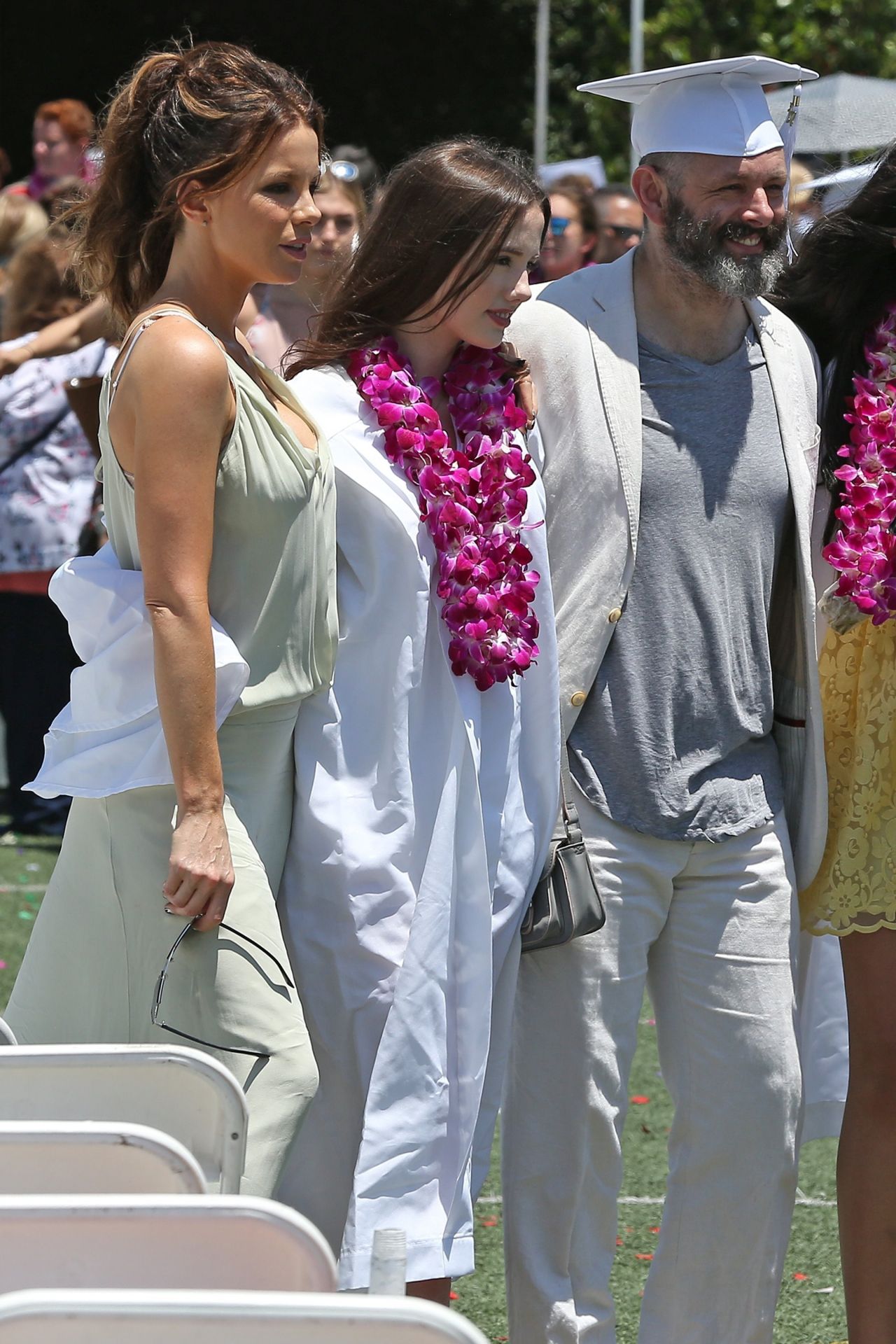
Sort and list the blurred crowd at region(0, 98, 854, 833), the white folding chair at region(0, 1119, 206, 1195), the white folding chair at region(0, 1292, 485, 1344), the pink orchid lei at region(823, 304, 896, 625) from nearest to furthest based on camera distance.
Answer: the white folding chair at region(0, 1292, 485, 1344)
the white folding chair at region(0, 1119, 206, 1195)
the pink orchid lei at region(823, 304, 896, 625)
the blurred crowd at region(0, 98, 854, 833)

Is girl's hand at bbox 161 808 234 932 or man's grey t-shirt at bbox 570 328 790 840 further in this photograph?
man's grey t-shirt at bbox 570 328 790 840

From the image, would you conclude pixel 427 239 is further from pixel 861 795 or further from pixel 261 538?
pixel 861 795

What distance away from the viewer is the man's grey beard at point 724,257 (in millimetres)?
2920

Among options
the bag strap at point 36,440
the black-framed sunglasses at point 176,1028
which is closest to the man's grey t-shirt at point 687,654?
the black-framed sunglasses at point 176,1028

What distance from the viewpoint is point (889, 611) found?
9.95 ft

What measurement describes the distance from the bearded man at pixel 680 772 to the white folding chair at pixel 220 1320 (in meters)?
1.50

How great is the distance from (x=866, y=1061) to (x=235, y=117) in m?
1.84

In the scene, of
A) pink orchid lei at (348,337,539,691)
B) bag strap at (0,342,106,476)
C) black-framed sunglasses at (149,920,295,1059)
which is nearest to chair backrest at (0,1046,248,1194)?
black-framed sunglasses at (149,920,295,1059)

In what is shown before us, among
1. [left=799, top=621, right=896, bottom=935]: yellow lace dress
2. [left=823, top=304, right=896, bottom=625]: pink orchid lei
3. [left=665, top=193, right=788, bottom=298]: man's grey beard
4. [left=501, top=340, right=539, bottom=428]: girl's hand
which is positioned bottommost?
[left=799, top=621, right=896, bottom=935]: yellow lace dress

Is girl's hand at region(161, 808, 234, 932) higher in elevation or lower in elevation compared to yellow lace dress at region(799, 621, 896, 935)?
higher

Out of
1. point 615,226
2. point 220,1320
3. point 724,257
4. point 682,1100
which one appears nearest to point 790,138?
point 724,257

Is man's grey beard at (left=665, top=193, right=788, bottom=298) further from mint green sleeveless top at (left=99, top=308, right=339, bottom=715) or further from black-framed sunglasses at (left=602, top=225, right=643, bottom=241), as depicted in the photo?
black-framed sunglasses at (left=602, top=225, right=643, bottom=241)

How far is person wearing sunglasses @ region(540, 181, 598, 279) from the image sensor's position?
7398 mm

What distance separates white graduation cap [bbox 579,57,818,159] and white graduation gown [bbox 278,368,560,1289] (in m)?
0.72
